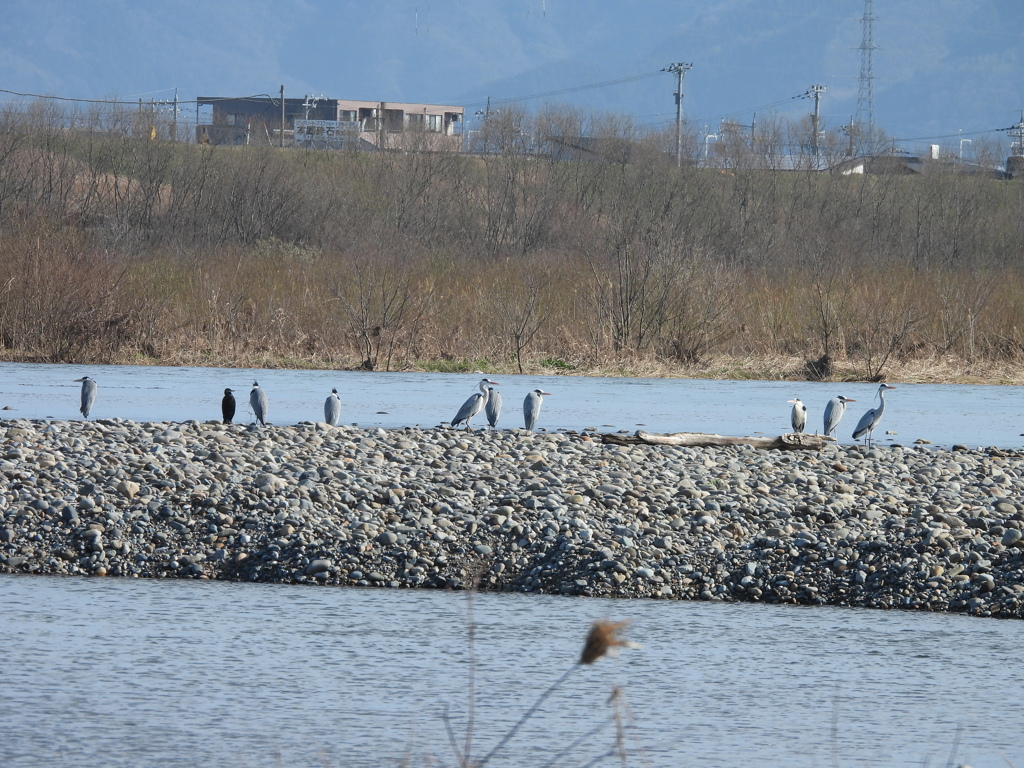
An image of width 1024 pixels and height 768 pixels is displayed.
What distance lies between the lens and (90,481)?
34.0ft

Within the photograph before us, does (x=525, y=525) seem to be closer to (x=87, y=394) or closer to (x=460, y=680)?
(x=460, y=680)

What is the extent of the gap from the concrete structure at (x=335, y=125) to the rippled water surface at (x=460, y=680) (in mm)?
47989

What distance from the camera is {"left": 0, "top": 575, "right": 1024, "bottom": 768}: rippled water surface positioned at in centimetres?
592

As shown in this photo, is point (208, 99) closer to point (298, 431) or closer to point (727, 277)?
point (727, 277)

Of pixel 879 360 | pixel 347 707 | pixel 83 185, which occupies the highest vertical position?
pixel 83 185

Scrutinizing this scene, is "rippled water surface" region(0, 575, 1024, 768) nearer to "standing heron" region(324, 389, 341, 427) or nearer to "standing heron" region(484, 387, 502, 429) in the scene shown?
"standing heron" region(324, 389, 341, 427)

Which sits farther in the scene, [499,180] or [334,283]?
[499,180]

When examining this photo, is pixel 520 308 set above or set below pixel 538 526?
above

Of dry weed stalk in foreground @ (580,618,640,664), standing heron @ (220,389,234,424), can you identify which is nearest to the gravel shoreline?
standing heron @ (220,389,234,424)

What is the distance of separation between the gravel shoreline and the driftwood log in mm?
1293

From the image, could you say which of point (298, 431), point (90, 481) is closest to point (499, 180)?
point (298, 431)

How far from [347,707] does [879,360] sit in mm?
19406

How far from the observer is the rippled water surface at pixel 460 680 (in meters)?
5.92

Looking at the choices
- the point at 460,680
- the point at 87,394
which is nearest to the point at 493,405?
the point at 87,394
